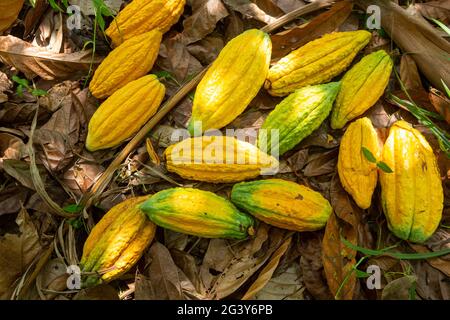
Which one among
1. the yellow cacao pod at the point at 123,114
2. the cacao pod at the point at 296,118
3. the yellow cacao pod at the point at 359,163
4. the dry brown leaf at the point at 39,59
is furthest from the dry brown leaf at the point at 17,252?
the yellow cacao pod at the point at 359,163

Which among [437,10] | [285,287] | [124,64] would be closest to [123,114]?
[124,64]

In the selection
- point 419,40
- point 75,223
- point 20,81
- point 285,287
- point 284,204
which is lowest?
point 285,287

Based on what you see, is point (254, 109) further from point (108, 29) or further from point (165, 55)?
point (108, 29)

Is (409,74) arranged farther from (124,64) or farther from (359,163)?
(124,64)

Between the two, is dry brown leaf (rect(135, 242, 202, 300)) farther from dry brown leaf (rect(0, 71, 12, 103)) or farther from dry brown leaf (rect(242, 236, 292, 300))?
dry brown leaf (rect(0, 71, 12, 103))

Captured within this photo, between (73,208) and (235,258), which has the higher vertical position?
(73,208)
